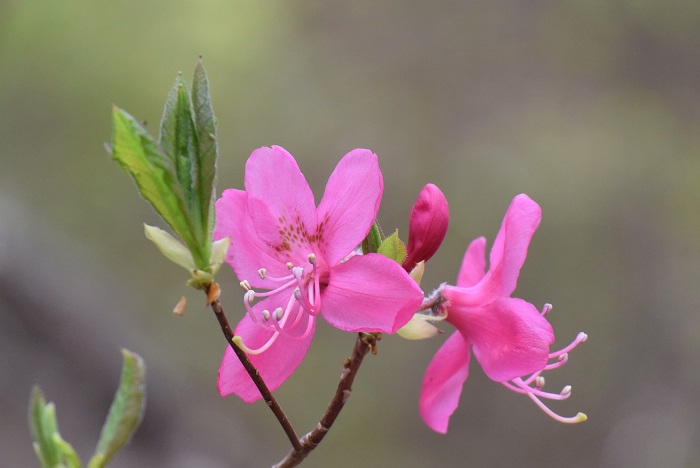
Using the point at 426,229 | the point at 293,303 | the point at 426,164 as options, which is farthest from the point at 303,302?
the point at 426,164

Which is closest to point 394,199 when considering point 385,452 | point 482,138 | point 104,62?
point 482,138

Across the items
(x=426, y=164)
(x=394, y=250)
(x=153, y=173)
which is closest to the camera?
(x=153, y=173)

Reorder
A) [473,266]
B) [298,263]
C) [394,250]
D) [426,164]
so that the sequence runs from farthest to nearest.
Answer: [426,164], [473,266], [298,263], [394,250]

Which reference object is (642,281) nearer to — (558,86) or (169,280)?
(558,86)

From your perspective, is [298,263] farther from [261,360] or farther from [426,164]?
[426,164]

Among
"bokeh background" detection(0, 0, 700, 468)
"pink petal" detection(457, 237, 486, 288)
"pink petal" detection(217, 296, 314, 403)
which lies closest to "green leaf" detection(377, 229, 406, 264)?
"pink petal" detection(217, 296, 314, 403)

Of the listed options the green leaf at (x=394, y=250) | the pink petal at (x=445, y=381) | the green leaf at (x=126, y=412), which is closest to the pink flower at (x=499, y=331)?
the pink petal at (x=445, y=381)

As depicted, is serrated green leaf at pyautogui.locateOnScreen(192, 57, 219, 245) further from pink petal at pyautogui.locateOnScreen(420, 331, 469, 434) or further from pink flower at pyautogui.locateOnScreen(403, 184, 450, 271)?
pink petal at pyautogui.locateOnScreen(420, 331, 469, 434)
